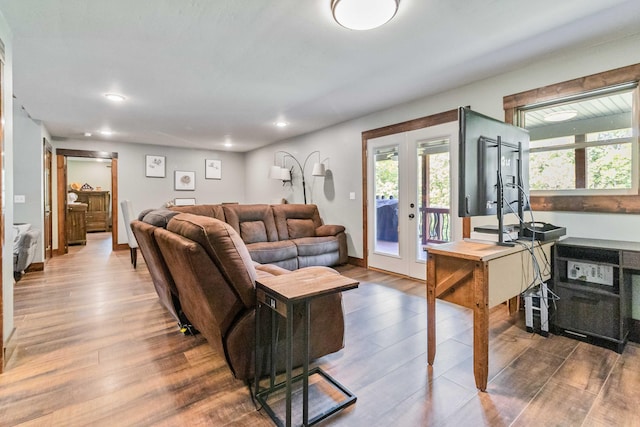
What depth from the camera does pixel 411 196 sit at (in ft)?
13.3

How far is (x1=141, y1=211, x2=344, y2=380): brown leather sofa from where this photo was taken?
1.60 meters

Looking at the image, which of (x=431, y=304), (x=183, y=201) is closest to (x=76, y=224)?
(x=183, y=201)

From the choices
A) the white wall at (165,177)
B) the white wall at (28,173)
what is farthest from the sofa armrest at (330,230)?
the white wall at (28,173)

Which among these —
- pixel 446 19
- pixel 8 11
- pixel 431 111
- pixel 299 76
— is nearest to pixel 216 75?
pixel 299 76

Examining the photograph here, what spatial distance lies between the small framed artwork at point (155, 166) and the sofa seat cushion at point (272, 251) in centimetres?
398

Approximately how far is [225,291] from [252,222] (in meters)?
3.14

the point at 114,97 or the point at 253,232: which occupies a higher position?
the point at 114,97

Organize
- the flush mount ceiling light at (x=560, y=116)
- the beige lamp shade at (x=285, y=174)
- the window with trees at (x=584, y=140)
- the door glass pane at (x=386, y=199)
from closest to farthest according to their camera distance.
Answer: the window with trees at (x=584, y=140)
the flush mount ceiling light at (x=560, y=116)
the door glass pane at (x=386, y=199)
the beige lamp shade at (x=285, y=174)

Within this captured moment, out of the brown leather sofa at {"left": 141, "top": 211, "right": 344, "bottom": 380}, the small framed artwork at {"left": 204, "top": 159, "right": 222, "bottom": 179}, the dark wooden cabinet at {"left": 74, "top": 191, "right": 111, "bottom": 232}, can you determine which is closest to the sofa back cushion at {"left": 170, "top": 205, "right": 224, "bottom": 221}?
the brown leather sofa at {"left": 141, "top": 211, "right": 344, "bottom": 380}

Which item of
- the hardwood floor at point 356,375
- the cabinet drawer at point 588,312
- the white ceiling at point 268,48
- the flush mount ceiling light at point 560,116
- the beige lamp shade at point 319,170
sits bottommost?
the hardwood floor at point 356,375

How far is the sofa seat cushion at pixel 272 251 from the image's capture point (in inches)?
161

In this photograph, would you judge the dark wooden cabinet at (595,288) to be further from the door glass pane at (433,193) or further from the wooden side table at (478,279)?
the door glass pane at (433,193)

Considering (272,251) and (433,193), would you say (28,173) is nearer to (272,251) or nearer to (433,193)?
(272,251)

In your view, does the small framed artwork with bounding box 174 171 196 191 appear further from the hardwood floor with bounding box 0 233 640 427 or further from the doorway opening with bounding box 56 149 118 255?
the hardwood floor with bounding box 0 233 640 427
